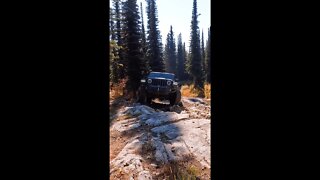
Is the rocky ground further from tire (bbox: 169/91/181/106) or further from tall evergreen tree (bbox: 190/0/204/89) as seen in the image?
tall evergreen tree (bbox: 190/0/204/89)

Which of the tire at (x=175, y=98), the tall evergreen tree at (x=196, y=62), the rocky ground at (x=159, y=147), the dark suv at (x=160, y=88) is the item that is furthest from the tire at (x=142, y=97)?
the tall evergreen tree at (x=196, y=62)

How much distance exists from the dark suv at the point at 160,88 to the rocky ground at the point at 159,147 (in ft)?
9.24

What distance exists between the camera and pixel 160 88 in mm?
14750

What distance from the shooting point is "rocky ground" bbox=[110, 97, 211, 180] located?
19.1ft

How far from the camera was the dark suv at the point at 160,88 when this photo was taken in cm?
1478

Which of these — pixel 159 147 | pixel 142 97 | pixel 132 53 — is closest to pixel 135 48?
pixel 132 53

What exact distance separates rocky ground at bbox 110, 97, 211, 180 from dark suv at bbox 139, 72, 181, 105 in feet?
9.24

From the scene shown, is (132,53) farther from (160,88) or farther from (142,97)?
(160,88)

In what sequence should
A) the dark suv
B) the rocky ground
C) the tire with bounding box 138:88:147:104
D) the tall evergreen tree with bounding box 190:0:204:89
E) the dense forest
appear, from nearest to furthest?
1. the rocky ground
2. the dark suv
3. the tire with bounding box 138:88:147:104
4. the dense forest
5. the tall evergreen tree with bounding box 190:0:204:89

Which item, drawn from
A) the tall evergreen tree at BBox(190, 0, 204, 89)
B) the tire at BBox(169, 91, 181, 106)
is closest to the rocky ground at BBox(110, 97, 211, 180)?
the tire at BBox(169, 91, 181, 106)

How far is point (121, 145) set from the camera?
8.23 meters
